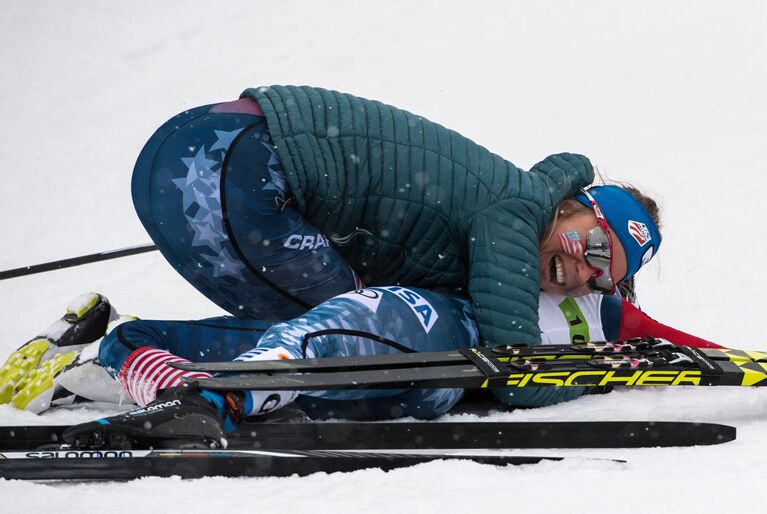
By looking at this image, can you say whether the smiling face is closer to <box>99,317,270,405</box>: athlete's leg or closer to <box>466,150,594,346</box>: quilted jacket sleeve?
<box>466,150,594,346</box>: quilted jacket sleeve

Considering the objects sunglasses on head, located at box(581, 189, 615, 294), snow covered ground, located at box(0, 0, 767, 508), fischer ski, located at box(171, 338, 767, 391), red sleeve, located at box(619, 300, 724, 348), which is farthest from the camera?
red sleeve, located at box(619, 300, 724, 348)

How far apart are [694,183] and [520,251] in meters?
3.15

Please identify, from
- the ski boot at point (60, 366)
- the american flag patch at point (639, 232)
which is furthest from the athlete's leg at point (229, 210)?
the american flag patch at point (639, 232)

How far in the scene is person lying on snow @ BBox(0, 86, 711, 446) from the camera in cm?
268

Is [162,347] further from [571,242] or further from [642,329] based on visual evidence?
[642,329]

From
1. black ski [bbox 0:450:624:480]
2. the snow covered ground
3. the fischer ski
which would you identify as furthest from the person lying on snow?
black ski [bbox 0:450:624:480]

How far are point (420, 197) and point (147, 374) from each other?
0.95m

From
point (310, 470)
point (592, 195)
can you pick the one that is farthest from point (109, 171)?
point (310, 470)

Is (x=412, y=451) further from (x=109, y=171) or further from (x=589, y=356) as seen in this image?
(x=109, y=171)

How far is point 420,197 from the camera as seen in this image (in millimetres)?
2785

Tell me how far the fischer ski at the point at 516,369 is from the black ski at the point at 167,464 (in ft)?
0.64

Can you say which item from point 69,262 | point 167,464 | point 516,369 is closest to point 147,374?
point 167,464

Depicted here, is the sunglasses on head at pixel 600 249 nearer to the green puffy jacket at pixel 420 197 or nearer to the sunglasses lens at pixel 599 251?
the sunglasses lens at pixel 599 251

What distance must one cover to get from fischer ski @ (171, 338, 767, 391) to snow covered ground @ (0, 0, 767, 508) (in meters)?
→ 0.14
